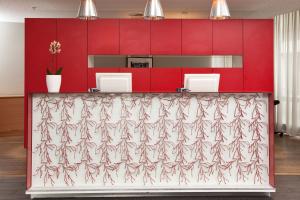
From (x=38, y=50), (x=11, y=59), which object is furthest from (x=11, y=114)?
(x=38, y=50)

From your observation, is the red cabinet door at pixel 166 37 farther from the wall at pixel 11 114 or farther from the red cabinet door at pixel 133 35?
the wall at pixel 11 114

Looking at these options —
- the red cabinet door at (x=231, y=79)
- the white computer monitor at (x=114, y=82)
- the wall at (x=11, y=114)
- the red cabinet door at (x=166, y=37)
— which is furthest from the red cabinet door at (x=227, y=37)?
the wall at (x=11, y=114)

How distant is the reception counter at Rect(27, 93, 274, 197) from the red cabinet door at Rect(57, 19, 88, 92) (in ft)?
13.5

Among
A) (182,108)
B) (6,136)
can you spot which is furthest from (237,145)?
(6,136)

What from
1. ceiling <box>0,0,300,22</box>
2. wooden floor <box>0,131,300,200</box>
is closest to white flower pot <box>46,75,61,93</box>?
wooden floor <box>0,131,300,200</box>

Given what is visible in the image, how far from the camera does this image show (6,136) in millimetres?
10312

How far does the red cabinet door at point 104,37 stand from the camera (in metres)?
8.40

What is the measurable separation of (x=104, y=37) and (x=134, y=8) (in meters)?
1.25

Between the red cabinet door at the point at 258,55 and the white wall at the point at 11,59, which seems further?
the white wall at the point at 11,59

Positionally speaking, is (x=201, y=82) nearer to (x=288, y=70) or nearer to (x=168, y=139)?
(x=168, y=139)

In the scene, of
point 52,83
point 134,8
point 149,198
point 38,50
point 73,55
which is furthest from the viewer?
point 134,8

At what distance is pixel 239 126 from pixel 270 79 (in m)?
4.63

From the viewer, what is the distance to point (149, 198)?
4312 millimetres

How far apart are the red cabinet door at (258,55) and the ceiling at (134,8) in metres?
0.53
